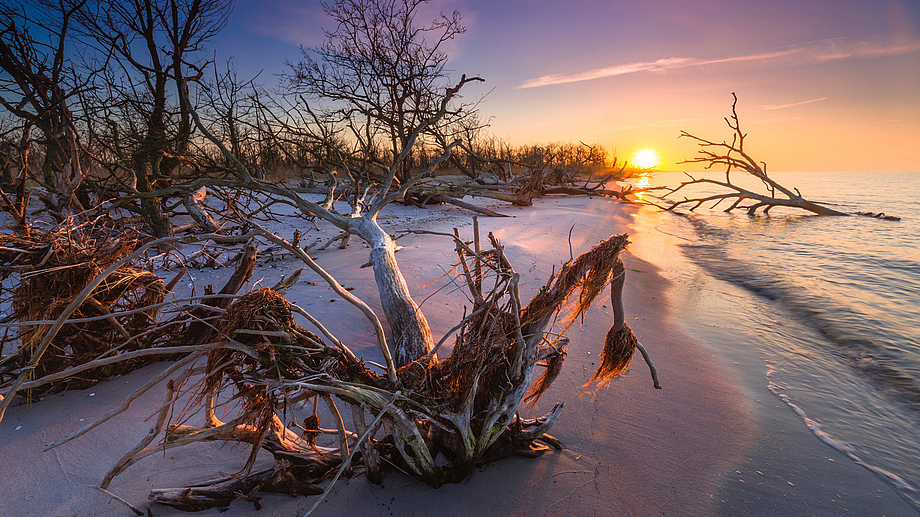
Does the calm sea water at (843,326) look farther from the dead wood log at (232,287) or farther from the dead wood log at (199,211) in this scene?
the dead wood log at (199,211)

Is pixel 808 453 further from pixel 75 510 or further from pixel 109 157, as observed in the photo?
pixel 109 157

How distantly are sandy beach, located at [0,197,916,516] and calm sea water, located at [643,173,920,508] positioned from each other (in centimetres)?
32

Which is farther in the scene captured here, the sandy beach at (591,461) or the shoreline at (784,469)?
the shoreline at (784,469)

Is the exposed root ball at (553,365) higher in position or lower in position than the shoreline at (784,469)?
higher

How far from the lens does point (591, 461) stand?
2312 millimetres

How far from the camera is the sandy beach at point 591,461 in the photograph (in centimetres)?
196

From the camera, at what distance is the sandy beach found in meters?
1.96

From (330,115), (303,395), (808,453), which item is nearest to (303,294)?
(303,395)

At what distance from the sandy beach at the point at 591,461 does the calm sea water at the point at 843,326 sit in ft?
1.04

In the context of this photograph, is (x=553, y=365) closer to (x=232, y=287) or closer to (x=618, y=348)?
(x=618, y=348)

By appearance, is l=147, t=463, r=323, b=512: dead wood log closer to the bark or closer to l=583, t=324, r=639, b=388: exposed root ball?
the bark

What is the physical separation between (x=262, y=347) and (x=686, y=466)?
252cm

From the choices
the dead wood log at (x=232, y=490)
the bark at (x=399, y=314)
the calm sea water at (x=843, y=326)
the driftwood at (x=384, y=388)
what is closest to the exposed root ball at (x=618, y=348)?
the driftwood at (x=384, y=388)

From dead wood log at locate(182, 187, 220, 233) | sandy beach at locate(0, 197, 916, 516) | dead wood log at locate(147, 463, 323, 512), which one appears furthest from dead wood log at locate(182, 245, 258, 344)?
dead wood log at locate(182, 187, 220, 233)
